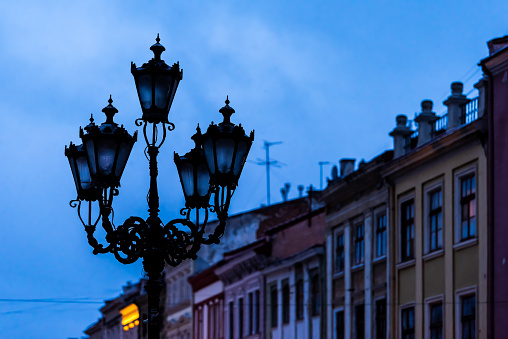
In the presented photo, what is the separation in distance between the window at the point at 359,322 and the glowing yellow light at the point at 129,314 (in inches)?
1460

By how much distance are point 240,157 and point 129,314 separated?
6523cm

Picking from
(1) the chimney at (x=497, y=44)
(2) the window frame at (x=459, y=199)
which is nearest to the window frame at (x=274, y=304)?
(2) the window frame at (x=459, y=199)

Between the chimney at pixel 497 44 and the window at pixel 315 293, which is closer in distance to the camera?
the chimney at pixel 497 44

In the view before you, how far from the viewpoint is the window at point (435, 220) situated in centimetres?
3312

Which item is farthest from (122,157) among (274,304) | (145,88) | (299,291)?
(274,304)

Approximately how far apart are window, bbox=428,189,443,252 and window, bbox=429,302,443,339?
143 cm

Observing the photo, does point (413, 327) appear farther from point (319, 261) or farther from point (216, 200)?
point (216, 200)

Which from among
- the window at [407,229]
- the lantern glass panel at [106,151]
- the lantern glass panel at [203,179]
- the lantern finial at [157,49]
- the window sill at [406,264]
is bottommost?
the lantern glass panel at [203,179]

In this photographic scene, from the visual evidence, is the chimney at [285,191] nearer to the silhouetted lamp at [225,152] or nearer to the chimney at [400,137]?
the chimney at [400,137]

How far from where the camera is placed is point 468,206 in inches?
1242

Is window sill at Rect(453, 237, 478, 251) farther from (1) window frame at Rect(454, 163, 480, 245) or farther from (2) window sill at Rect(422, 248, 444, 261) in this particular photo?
(2) window sill at Rect(422, 248, 444, 261)

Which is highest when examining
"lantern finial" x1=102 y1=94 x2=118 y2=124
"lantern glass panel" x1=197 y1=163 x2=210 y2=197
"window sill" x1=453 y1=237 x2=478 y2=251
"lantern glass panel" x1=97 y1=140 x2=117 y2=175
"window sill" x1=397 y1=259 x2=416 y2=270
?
"window sill" x1=397 y1=259 x2=416 y2=270

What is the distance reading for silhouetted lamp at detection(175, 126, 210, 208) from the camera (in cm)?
1403

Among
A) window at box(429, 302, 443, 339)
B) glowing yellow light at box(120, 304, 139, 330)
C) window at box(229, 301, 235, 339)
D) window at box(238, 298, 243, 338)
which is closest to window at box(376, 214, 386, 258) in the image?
window at box(429, 302, 443, 339)
